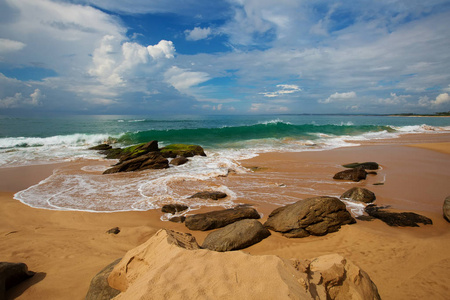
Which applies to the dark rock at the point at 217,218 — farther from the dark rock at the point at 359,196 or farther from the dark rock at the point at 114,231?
the dark rock at the point at 359,196

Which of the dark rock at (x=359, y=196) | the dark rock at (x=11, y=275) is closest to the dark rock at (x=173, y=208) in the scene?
the dark rock at (x=11, y=275)

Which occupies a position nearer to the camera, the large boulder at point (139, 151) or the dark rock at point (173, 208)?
the dark rock at point (173, 208)

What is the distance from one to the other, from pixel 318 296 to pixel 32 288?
4423 millimetres

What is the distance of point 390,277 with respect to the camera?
3.92 m

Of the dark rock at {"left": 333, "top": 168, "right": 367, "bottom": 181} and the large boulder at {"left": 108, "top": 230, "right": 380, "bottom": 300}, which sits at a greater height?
the large boulder at {"left": 108, "top": 230, "right": 380, "bottom": 300}

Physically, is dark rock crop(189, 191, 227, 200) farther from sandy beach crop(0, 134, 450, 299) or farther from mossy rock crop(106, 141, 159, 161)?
mossy rock crop(106, 141, 159, 161)

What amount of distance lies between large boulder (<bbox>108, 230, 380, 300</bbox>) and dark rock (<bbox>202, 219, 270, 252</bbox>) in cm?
208

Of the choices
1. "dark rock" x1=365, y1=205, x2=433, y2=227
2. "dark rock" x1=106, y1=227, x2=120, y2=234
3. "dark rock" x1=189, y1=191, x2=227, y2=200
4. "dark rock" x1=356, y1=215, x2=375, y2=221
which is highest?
"dark rock" x1=365, y1=205, x2=433, y2=227

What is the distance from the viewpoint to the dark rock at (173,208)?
24.2ft

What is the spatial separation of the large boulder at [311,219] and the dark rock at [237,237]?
53 centimetres

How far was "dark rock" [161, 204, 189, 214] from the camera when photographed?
→ 7.37m

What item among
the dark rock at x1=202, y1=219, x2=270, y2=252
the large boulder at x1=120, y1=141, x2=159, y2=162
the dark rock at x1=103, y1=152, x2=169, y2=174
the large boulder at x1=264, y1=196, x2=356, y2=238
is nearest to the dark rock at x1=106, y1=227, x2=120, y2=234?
the dark rock at x1=202, y1=219, x2=270, y2=252

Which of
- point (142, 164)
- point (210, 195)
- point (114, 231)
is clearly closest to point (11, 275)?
point (114, 231)

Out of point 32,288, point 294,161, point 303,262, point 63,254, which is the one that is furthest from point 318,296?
point 294,161
